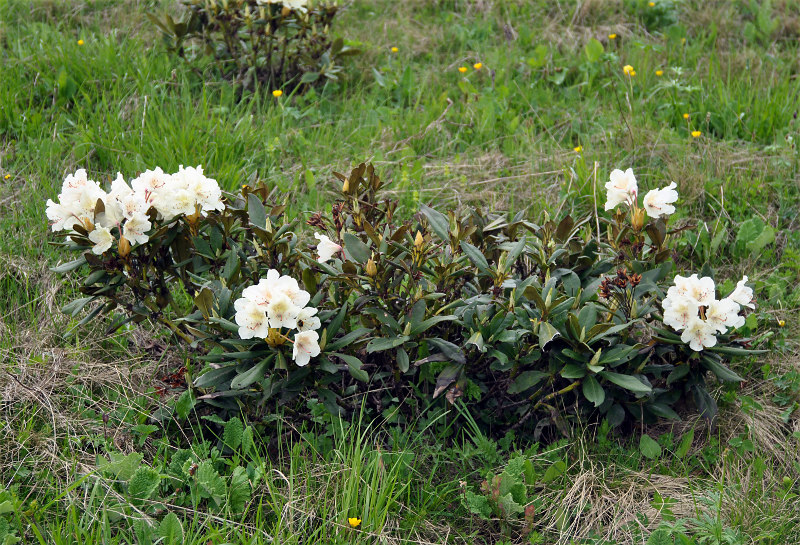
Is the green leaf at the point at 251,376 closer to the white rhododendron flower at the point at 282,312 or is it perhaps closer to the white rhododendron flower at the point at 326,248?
the white rhododendron flower at the point at 282,312

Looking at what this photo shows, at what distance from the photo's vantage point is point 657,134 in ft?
Result: 12.0

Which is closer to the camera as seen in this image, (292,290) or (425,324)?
(292,290)

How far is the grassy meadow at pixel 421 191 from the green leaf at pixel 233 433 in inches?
0.4

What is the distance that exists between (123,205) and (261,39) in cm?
212

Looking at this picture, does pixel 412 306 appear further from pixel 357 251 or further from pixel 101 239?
pixel 101 239

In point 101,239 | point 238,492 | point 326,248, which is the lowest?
point 238,492

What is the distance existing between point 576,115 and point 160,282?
8.03ft

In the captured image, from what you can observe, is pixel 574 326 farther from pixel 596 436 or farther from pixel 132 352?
pixel 132 352

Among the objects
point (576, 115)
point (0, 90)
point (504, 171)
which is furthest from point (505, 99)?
point (0, 90)

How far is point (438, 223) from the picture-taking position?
8.08 ft

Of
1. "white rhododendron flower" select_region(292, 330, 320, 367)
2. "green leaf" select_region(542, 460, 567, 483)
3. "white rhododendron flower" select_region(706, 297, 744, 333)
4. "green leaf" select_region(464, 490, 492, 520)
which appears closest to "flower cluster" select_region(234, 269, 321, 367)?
"white rhododendron flower" select_region(292, 330, 320, 367)

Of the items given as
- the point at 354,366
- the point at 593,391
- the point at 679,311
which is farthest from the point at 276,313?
the point at 679,311

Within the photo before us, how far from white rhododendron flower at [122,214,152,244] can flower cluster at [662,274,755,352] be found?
1495 mm

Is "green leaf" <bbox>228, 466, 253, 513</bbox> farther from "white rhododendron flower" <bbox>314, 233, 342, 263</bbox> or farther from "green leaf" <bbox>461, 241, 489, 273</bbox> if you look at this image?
"green leaf" <bbox>461, 241, 489, 273</bbox>
